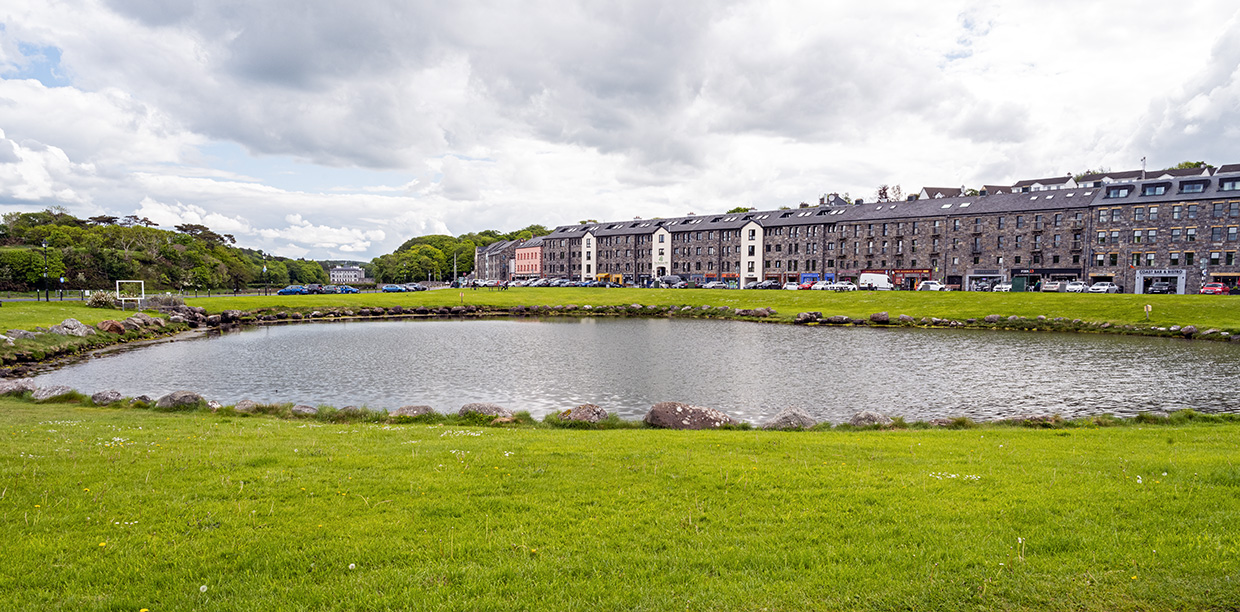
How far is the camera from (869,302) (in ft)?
233

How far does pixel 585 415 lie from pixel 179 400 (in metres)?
12.6

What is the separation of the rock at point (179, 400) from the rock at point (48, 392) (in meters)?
3.97

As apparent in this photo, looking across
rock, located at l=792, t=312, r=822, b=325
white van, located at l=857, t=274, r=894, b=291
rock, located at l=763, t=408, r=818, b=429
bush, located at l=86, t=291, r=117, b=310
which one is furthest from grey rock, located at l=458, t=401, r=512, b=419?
white van, located at l=857, t=274, r=894, b=291

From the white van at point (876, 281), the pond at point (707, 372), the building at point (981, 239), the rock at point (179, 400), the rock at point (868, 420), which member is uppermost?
the building at point (981, 239)

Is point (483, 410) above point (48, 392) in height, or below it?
below

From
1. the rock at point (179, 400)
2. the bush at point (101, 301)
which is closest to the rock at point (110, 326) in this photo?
the bush at point (101, 301)

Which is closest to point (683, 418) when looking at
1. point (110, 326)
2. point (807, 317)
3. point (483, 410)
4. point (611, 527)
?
point (483, 410)

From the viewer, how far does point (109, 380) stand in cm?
2716

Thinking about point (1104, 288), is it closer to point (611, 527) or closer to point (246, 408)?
point (246, 408)

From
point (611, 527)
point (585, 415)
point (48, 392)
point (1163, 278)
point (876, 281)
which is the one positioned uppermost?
point (1163, 278)

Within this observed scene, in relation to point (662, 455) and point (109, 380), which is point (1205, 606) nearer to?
point (662, 455)

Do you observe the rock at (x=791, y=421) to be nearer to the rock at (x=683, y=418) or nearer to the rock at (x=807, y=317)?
the rock at (x=683, y=418)

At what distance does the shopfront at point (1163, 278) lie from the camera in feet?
281

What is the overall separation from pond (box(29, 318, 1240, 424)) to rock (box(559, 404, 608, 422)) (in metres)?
2.51
